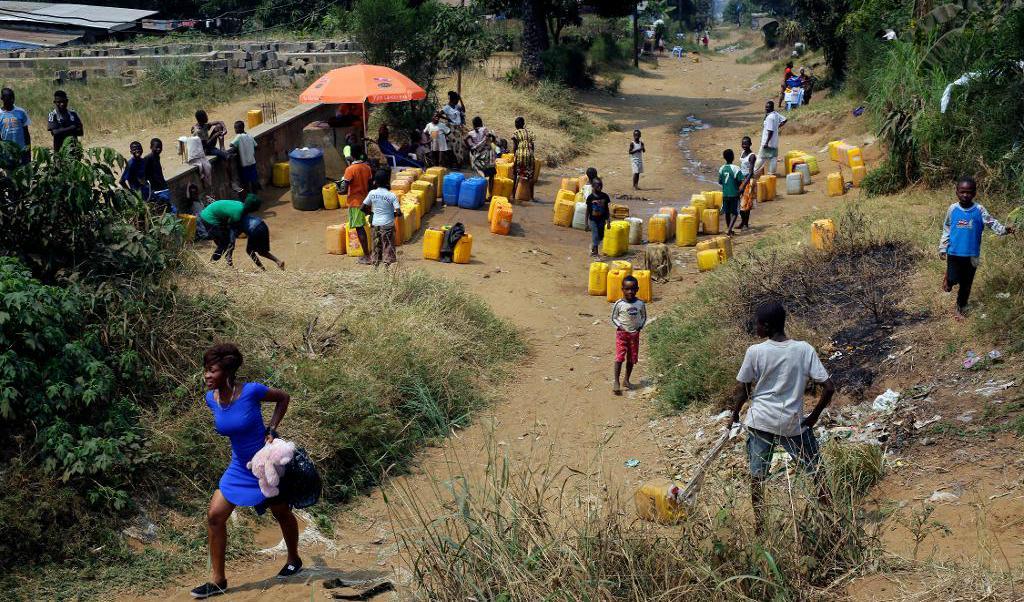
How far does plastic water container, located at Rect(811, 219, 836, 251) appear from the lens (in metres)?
10.8

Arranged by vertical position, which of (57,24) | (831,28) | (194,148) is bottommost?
(194,148)

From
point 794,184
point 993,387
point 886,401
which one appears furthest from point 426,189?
point 993,387

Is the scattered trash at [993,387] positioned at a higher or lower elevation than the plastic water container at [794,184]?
higher

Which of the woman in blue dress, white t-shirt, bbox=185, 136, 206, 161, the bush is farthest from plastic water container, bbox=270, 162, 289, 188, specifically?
the bush

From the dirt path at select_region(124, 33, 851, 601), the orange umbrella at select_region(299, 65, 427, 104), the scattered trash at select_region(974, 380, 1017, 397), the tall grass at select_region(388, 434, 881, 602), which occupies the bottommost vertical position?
the dirt path at select_region(124, 33, 851, 601)

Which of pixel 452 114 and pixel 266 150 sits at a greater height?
pixel 452 114

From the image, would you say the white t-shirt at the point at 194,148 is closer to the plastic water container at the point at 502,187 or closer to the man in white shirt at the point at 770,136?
the plastic water container at the point at 502,187

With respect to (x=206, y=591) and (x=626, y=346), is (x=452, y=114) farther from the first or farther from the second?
(x=206, y=591)

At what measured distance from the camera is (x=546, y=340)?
427 inches

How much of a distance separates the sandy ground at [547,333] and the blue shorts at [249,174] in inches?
18.6

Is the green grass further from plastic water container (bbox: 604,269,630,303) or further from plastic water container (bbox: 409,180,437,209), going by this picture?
plastic water container (bbox: 409,180,437,209)

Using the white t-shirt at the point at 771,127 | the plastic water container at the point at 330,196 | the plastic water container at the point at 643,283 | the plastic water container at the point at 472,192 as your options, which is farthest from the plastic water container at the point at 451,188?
the white t-shirt at the point at 771,127

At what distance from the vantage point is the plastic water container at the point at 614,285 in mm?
11993

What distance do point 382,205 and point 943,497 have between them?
726 centimetres
